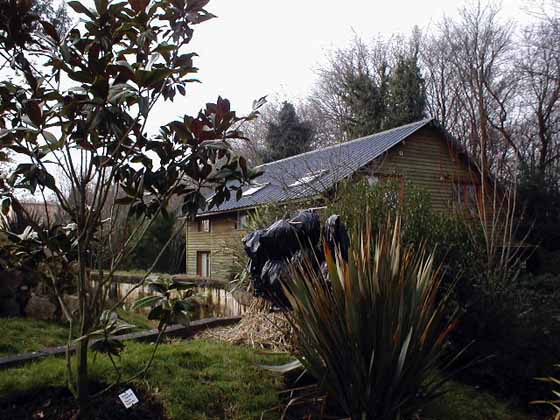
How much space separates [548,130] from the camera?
19516 mm

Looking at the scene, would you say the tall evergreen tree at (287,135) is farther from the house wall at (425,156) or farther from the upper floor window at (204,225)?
the house wall at (425,156)

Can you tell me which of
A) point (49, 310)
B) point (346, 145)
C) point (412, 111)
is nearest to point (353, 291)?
point (49, 310)

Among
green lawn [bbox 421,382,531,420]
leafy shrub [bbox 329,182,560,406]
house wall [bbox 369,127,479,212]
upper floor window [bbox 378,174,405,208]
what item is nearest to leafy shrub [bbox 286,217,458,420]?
green lawn [bbox 421,382,531,420]

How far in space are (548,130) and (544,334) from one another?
56.9 feet

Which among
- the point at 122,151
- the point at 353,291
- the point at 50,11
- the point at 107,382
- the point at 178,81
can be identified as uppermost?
the point at 50,11

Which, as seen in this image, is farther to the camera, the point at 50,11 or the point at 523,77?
the point at 523,77

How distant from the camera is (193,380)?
137 inches

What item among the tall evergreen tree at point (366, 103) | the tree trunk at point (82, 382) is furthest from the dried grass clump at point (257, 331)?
the tall evergreen tree at point (366, 103)

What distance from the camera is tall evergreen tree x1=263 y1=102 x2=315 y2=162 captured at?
80.9 ft

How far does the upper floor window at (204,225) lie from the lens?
62.3 ft

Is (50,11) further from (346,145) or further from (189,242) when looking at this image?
(189,242)

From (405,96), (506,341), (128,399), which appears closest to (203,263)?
(405,96)

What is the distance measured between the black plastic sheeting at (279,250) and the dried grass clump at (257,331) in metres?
0.67

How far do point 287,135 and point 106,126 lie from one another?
22.4 m
